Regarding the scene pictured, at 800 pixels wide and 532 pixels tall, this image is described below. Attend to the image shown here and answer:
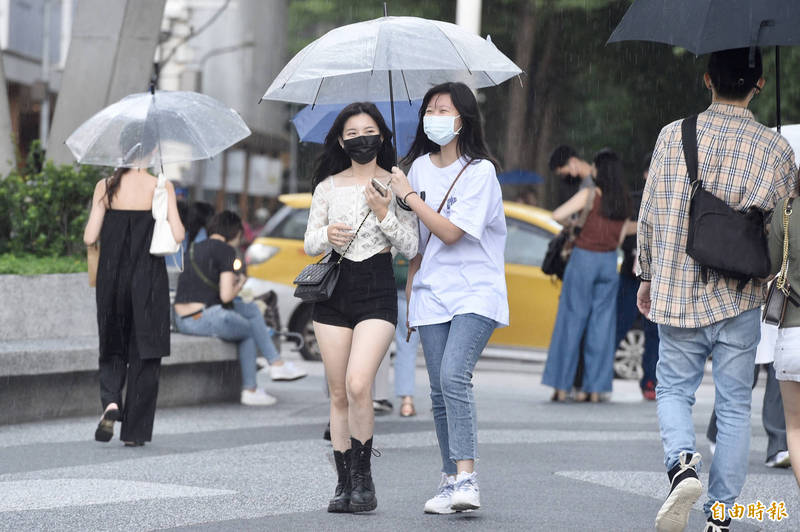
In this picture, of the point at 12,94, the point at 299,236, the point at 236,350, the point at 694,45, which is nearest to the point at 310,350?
the point at 299,236

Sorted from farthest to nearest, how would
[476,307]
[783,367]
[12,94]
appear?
1. [12,94]
2. [476,307]
3. [783,367]

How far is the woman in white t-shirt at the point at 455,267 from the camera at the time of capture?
241 inches

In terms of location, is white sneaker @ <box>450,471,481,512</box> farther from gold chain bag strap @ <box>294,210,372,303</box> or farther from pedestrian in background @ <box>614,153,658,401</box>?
pedestrian in background @ <box>614,153,658,401</box>

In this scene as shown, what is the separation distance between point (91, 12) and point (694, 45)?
825 centimetres

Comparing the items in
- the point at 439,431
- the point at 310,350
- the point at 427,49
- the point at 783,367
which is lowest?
the point at 310,350

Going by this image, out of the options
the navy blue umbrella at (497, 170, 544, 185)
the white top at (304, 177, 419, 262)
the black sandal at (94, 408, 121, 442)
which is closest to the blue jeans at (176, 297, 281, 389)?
the black sandal at (94, 408, 121, 442)

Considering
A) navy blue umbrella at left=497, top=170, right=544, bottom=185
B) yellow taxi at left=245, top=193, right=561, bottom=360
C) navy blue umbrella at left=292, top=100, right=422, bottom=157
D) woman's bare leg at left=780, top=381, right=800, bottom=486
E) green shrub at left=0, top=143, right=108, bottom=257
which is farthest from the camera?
navy blue umbrella at left=497, top=170, right=544, bottom=185

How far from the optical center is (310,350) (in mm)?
15531

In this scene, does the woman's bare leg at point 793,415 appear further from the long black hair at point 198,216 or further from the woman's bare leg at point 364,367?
the long black hair at point 198,216

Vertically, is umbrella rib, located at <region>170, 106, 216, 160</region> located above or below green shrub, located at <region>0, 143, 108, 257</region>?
above

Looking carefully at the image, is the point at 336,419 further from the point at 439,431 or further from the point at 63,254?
the point at 63,254

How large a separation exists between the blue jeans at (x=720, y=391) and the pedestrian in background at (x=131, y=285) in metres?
3.75

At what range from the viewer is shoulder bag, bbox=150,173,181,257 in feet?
28.0

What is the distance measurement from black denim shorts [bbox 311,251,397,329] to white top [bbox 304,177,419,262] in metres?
0.05
